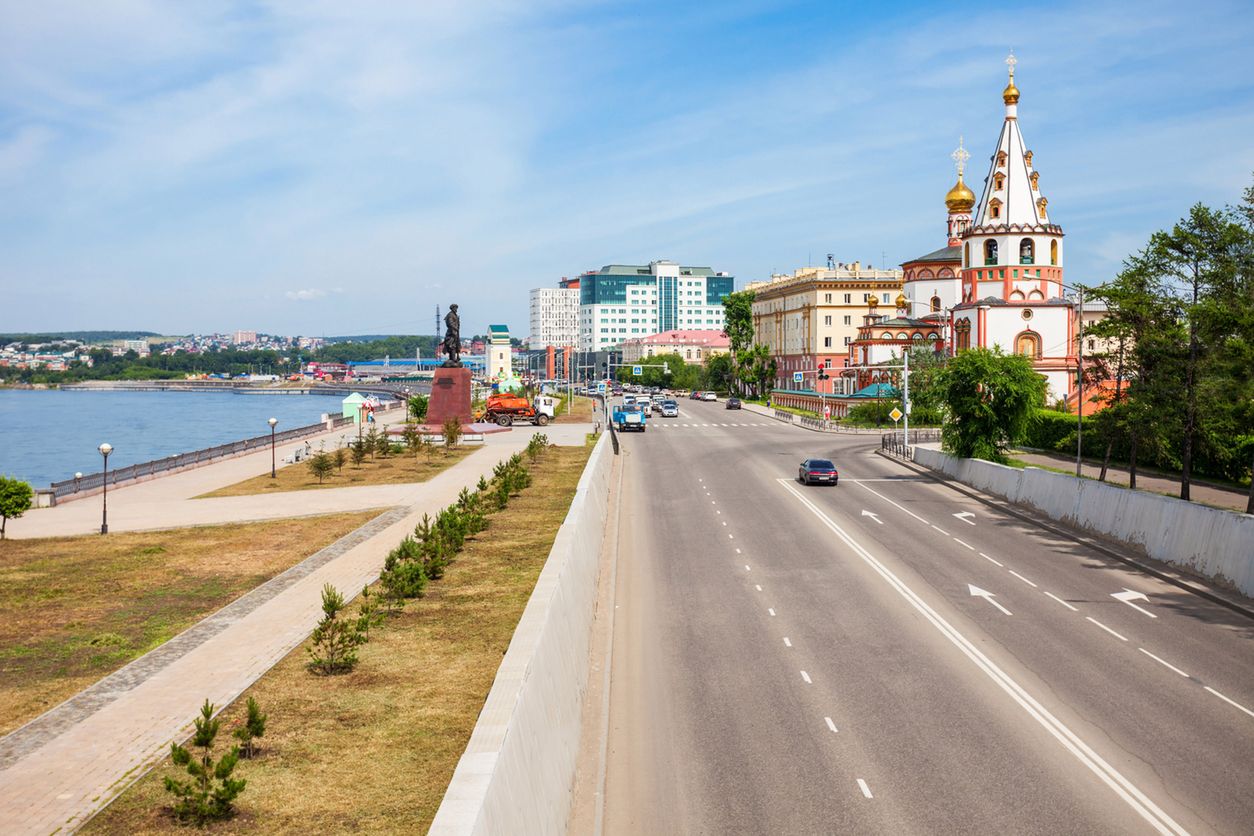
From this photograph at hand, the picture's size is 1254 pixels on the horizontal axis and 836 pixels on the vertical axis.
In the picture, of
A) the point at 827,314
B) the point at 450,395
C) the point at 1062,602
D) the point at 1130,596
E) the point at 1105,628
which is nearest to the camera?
the point at 1105,628

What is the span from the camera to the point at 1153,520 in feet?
92.7

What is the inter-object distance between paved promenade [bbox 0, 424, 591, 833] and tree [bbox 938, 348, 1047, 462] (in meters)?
29.1

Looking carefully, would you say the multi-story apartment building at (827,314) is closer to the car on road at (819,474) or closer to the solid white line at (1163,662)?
the car on road at (819,474)

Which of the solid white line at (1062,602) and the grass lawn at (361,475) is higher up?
the grass lawn at (361,475)

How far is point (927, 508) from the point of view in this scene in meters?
38.3

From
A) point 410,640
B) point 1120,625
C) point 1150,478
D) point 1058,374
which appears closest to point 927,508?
point 1150,478

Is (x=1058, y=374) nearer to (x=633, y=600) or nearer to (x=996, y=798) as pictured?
(x=633, y=600)

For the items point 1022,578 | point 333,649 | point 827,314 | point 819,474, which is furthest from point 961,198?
point 333,649

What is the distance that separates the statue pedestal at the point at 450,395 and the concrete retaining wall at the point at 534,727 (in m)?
50.2

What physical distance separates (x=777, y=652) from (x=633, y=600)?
5.07 metres

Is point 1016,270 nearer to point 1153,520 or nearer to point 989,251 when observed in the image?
point 989,251

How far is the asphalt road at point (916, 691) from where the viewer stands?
12805 mm

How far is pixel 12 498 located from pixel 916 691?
85.8 ft

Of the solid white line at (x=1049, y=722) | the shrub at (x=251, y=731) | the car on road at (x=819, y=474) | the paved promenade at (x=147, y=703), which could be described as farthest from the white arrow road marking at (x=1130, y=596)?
the car on road at (x=819, y=474)
